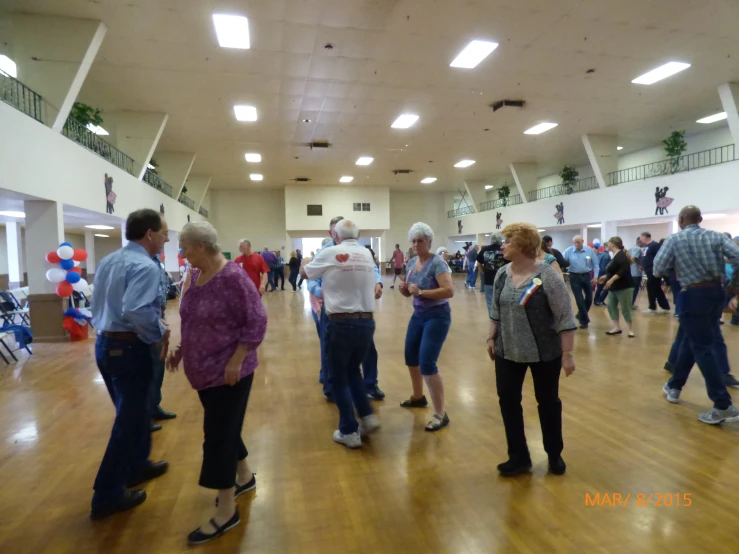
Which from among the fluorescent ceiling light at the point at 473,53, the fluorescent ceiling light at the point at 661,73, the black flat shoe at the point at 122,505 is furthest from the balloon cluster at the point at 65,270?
the fluorescent ceiling light at the point at 661,73

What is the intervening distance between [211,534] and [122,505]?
0.59 meters

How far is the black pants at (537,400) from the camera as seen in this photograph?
2.36m

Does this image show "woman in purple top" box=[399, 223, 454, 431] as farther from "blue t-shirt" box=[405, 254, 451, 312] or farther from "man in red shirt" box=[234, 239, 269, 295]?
"man in red shirt" box=[234, 239, 269, 295]

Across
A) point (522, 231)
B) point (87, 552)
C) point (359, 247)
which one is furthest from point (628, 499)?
point (87, 552)

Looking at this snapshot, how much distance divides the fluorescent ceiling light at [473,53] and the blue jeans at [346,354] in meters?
7.10

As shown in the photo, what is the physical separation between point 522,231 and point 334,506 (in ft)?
5.75

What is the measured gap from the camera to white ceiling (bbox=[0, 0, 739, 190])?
6793mm

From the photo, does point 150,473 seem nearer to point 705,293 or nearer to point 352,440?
point 352,440

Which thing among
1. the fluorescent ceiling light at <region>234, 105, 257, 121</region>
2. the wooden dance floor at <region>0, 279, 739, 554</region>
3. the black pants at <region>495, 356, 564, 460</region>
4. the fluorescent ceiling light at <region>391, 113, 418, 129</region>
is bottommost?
the wooden dance floor at <region>0, 279, 739, 554</region>

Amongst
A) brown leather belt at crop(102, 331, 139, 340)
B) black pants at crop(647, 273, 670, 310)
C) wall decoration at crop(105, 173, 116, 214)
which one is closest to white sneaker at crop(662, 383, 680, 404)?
brown leather belt at crop(102, 331, 139, 340)

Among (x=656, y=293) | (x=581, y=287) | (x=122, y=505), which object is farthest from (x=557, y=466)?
(x=656, y=293)

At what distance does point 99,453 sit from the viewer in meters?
2.84

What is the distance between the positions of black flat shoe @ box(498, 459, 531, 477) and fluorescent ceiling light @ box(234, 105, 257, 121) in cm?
1102

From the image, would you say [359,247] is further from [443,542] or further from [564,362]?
[443,542]
